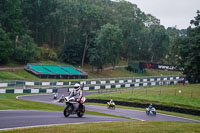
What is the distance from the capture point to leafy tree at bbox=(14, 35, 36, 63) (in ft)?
224

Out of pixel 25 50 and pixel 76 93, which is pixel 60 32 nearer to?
pixel 25 50

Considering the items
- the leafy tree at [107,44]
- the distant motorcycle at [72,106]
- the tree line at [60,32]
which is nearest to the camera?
the distant motorcycle at [72,106]

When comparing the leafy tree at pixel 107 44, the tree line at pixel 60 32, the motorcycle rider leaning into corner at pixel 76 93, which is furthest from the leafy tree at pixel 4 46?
the motorcycle rider leaning into corner at pixel 76 93

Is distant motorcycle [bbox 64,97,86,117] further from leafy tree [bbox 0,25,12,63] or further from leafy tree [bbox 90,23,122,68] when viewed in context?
leafy tree [bbox 90,23,122,68]

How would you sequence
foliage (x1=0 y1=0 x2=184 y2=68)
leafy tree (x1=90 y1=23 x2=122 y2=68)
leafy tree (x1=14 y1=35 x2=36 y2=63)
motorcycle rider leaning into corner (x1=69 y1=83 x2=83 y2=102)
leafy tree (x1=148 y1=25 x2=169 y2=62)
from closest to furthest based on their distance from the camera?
motorcycle rider leaning into corner (x1=69 y1=83 x2=83 y2=102) < leafy tree (x1=14 y1=35 x2=36 y2=63) < foliage (x1=0 y1=0 x2=184 y2=68) < leafy tree (x1=90 y1=23 x2=122 y2=68) < leafy tree (x1=148 y1=25 x2=169 y2=62)

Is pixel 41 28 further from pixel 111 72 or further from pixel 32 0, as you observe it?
pixel 111 72

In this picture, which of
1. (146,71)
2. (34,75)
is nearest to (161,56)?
(146,71)

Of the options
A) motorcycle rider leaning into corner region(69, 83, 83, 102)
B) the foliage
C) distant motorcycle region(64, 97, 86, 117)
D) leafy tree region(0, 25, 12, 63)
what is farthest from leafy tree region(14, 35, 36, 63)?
motorcycle rider leaning into corner region(69, 83, 83, 102)

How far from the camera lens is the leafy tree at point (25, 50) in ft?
224

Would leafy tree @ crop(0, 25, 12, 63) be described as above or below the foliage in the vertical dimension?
below

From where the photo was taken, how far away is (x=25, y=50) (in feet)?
225

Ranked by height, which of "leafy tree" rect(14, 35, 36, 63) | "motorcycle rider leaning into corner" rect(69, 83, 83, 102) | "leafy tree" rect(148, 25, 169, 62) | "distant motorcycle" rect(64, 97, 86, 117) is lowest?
"distant motorcycle" rect(64, 97, 86, 117)

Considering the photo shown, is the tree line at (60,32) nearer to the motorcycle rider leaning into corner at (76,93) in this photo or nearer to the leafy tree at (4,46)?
the leafy tree at (4,46)

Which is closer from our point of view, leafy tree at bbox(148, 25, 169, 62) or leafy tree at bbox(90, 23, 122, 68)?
leafy tree at bbox(90, 23, 122, 68)
